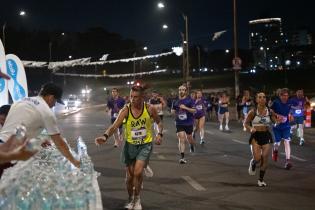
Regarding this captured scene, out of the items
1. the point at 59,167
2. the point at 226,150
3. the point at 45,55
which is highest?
the point at 45,55

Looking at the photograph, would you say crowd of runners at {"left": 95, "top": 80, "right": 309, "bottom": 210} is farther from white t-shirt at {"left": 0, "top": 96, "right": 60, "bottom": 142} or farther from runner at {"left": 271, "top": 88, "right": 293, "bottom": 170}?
white t-shirt at {"left": 0, "top": 96, "right": 60, "bottom": 142}

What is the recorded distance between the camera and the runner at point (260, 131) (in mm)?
9852

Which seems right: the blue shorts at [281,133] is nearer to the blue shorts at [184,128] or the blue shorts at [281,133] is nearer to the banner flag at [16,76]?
the blue shorts at [184,128]

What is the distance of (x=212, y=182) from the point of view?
33.5 feet

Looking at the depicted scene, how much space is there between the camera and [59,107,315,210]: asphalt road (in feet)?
27.2

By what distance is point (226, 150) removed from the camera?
15.7m

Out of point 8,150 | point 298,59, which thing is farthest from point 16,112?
point 298,59

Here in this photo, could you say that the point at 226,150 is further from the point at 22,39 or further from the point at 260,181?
the point at 22,39

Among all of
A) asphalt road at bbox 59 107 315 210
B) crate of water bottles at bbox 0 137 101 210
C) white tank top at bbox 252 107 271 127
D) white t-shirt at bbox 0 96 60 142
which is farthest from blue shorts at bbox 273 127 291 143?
crate of water bottles at bbox 0 137 101 210

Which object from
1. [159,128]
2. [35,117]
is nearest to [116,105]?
[159,128]

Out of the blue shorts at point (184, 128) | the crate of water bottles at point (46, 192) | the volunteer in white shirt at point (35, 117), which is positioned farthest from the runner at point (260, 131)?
the crate of water bottles at point (46, 192)

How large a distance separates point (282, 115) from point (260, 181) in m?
2.79

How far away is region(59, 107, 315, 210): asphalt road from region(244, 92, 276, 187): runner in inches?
20.5

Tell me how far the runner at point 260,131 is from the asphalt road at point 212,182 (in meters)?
0.52
